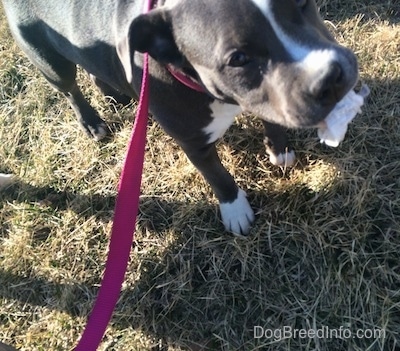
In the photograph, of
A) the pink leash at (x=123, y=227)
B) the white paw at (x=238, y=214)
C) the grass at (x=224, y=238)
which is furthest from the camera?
the white paw at (x=238, y=214)

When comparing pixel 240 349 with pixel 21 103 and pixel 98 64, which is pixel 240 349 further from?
pixel 21 103

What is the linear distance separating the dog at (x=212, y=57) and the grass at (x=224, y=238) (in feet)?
1.62

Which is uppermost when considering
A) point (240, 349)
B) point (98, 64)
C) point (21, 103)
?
point (98, 64)

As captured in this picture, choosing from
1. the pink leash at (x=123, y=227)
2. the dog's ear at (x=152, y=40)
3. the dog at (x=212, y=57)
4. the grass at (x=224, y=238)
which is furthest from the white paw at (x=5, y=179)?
the dog's ear at (x=152, y=40)

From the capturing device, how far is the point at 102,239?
11.3 ft

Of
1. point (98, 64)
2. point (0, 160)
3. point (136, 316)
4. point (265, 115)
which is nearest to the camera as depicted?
point (265, 115)

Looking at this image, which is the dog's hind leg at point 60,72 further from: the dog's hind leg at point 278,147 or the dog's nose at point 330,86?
the dog's nose at point 330,86

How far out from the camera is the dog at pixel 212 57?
78.5 inches

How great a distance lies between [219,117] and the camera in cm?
255

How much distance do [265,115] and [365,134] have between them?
3.66ft

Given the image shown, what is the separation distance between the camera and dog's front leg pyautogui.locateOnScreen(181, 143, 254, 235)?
2.83m

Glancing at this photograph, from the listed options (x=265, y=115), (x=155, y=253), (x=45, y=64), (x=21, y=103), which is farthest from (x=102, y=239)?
(x=265, y=115)

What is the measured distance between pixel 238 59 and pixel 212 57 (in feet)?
0.35

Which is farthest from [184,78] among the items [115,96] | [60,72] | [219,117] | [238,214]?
[115,96]
